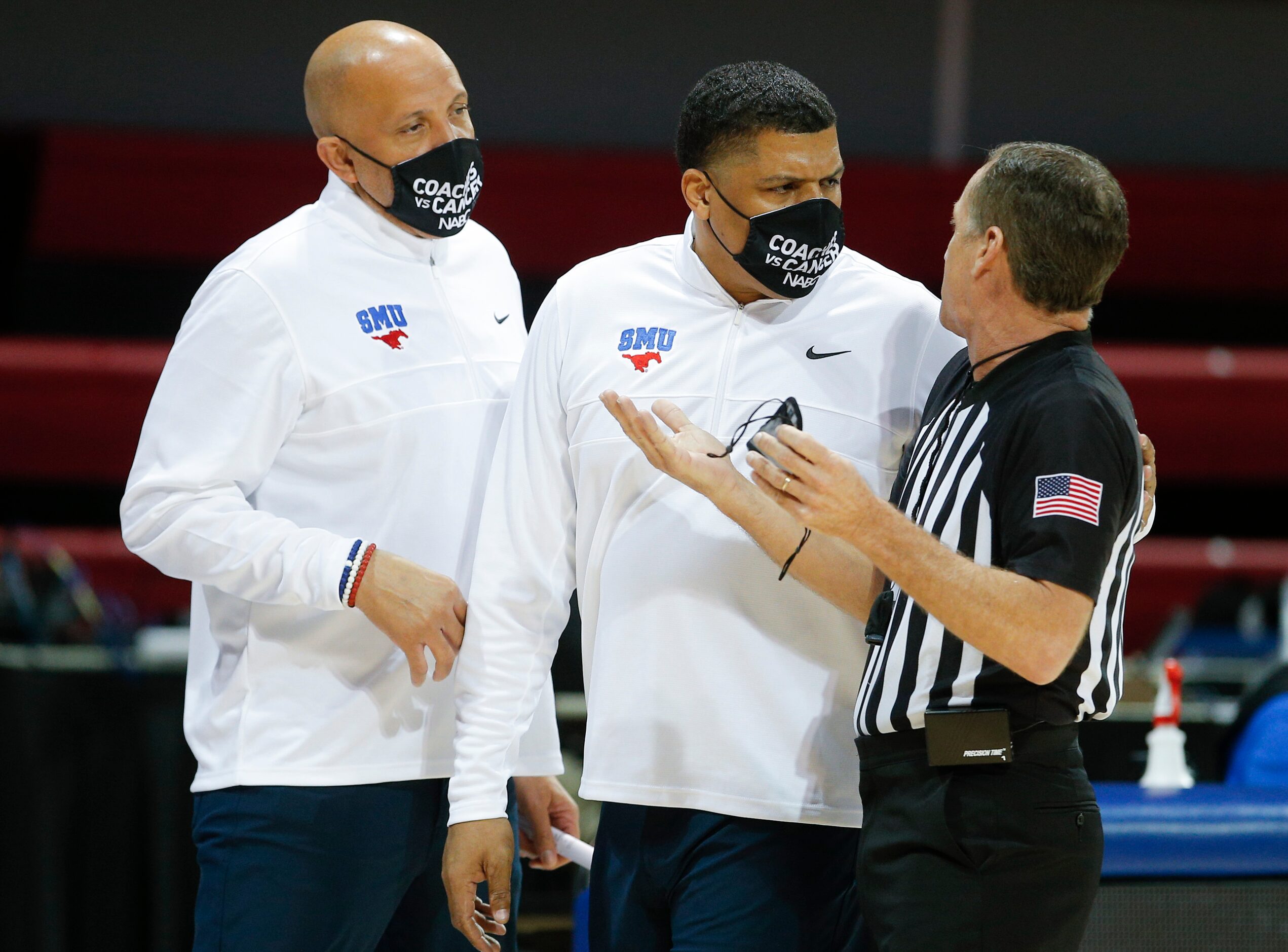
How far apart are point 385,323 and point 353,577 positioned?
1.22 ft

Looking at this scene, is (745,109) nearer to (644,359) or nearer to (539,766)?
(644,359)

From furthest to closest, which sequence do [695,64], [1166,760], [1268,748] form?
[695,64], [1268,748], [1166,760]

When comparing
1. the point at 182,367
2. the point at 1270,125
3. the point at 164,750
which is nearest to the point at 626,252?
the point at 182,367

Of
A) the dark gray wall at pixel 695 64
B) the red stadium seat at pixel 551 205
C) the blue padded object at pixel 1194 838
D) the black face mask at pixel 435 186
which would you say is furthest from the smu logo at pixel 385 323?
the dark gray wall at pixel 695 64

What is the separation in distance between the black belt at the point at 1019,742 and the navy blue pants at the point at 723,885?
6.7 inches

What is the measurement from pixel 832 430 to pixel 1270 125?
679 centimetres

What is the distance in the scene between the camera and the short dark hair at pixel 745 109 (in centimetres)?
176

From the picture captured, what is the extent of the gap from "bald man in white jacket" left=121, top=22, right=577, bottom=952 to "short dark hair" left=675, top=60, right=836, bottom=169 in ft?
1.17

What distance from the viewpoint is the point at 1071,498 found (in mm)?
1450

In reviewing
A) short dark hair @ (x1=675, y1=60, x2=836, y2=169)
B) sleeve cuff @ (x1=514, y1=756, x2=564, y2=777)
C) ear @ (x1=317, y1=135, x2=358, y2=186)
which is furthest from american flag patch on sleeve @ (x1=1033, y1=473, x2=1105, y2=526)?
ear @ (x1=317, y1=135, x2=358, y2=186)

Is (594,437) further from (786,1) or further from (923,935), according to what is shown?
(786,1)

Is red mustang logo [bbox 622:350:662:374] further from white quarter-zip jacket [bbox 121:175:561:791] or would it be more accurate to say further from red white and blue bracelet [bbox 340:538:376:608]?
red white and blue bracelet [bbox 340:538:376:608]

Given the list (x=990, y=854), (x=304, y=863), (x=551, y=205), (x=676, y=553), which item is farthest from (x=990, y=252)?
(x=551, y=205)

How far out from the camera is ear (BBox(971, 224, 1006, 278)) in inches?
62.9
